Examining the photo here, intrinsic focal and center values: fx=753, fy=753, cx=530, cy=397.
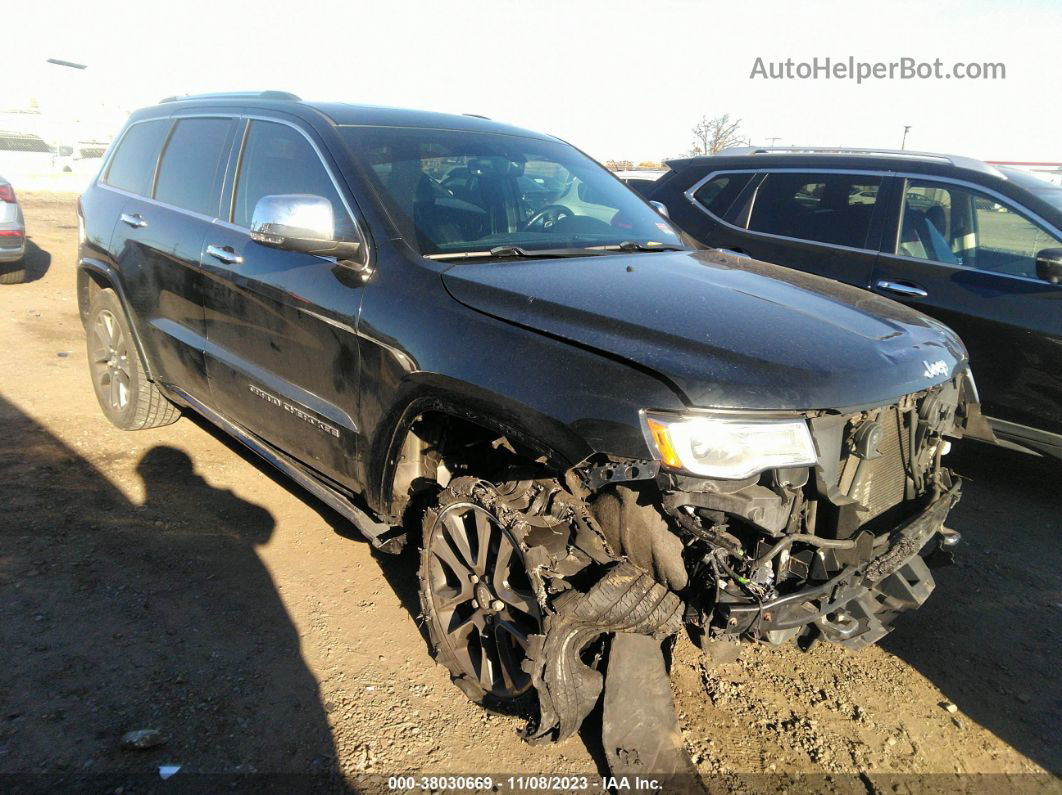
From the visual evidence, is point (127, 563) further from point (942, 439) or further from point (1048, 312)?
point (1048, 312)

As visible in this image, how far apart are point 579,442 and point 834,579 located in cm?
87

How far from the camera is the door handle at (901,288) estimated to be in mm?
4571

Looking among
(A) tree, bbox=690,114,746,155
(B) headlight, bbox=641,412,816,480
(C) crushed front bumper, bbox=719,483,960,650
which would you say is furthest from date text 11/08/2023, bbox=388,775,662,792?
(A) tree, bbox=690,114,746,155

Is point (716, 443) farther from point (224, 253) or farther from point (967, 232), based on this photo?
point (967, 232)

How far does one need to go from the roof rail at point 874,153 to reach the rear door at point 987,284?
7.0 inches

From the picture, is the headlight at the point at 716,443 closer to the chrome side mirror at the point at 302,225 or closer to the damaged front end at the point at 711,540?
the damaged front end at the point at 711,540

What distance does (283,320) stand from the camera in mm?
3082

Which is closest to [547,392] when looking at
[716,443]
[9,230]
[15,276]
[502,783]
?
[716,443]

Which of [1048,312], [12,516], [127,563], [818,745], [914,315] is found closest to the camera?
[818,745]

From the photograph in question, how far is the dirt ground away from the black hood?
4.21 feet

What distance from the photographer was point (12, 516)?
3744 millimetres

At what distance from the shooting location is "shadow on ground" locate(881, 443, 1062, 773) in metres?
2.81

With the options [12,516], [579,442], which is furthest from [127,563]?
[579,442]

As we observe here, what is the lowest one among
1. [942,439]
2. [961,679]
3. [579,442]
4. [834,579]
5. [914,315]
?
[961,679]
